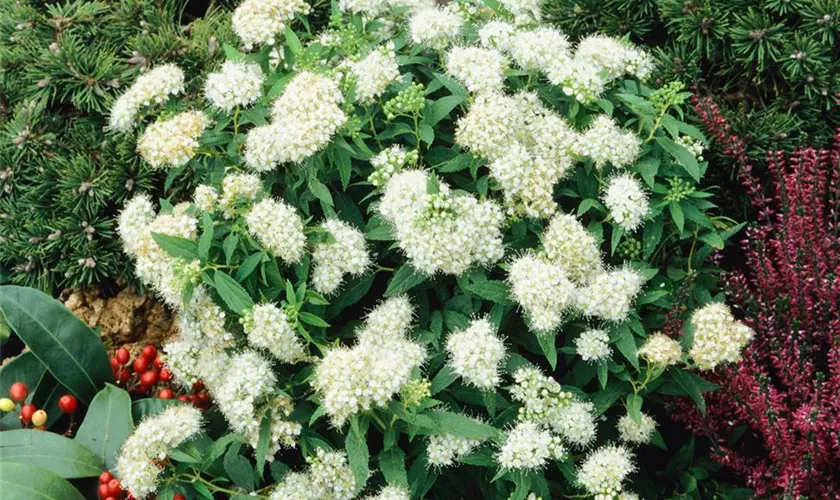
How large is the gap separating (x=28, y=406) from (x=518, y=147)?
1.80 meters

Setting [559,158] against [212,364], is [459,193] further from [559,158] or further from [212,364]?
[212,364]

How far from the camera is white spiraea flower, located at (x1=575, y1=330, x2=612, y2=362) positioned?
8.56 feet

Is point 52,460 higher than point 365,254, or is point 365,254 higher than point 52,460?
point 365,254

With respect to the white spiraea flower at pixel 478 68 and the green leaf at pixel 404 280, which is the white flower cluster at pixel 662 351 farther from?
the white spiraea flower at pixel 478 68

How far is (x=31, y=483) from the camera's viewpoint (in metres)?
2.80

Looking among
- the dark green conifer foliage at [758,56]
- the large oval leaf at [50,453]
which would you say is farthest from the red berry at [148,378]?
the dark green conifer foliage at [758,56]

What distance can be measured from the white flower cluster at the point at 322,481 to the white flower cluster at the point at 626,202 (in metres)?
1.01

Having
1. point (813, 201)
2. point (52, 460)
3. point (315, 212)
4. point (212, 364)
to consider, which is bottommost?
point (52, 460)

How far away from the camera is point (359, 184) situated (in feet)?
9.43

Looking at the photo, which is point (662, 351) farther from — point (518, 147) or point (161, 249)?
point (161, 249)

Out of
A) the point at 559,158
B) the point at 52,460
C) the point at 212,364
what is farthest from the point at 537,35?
the point at 52,460

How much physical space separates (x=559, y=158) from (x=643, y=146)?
0.30 meters

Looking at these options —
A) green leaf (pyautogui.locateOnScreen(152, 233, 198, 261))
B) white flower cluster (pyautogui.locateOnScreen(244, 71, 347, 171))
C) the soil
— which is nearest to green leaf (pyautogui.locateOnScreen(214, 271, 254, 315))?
green leaf (pyautogui.locateOnScreen(152, 233, 198, 261))

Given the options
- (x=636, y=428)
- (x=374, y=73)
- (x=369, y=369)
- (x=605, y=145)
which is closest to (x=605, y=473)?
(x=636, y=428)
